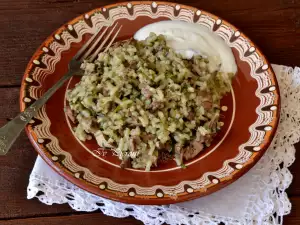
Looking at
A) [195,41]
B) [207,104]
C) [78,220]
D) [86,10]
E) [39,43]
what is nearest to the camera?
[78,220]

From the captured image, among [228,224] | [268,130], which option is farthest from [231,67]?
[228,224]

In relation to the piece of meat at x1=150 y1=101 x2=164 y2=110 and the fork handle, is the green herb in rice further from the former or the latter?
the fork handle

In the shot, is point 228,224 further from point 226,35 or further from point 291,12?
point 291,12

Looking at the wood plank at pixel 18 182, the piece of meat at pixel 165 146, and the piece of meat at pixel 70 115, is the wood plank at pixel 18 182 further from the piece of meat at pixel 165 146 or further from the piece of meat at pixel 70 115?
the piece of meat at pixel 165 146

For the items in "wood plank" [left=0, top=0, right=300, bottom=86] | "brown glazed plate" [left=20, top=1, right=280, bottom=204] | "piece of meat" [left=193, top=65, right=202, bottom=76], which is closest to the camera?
"brown glazed plate" [left=20, top=1, right=280, bottom=204]

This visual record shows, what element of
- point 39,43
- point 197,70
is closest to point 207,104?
point 197,70

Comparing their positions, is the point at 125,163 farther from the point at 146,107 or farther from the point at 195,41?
the point at 195,41

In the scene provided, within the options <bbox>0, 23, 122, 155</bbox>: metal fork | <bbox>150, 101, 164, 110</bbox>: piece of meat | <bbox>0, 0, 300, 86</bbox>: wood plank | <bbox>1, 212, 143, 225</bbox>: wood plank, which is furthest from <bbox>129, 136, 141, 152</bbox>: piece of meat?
<bbox>0, 0, 300, 86</bbox>: wood plank
